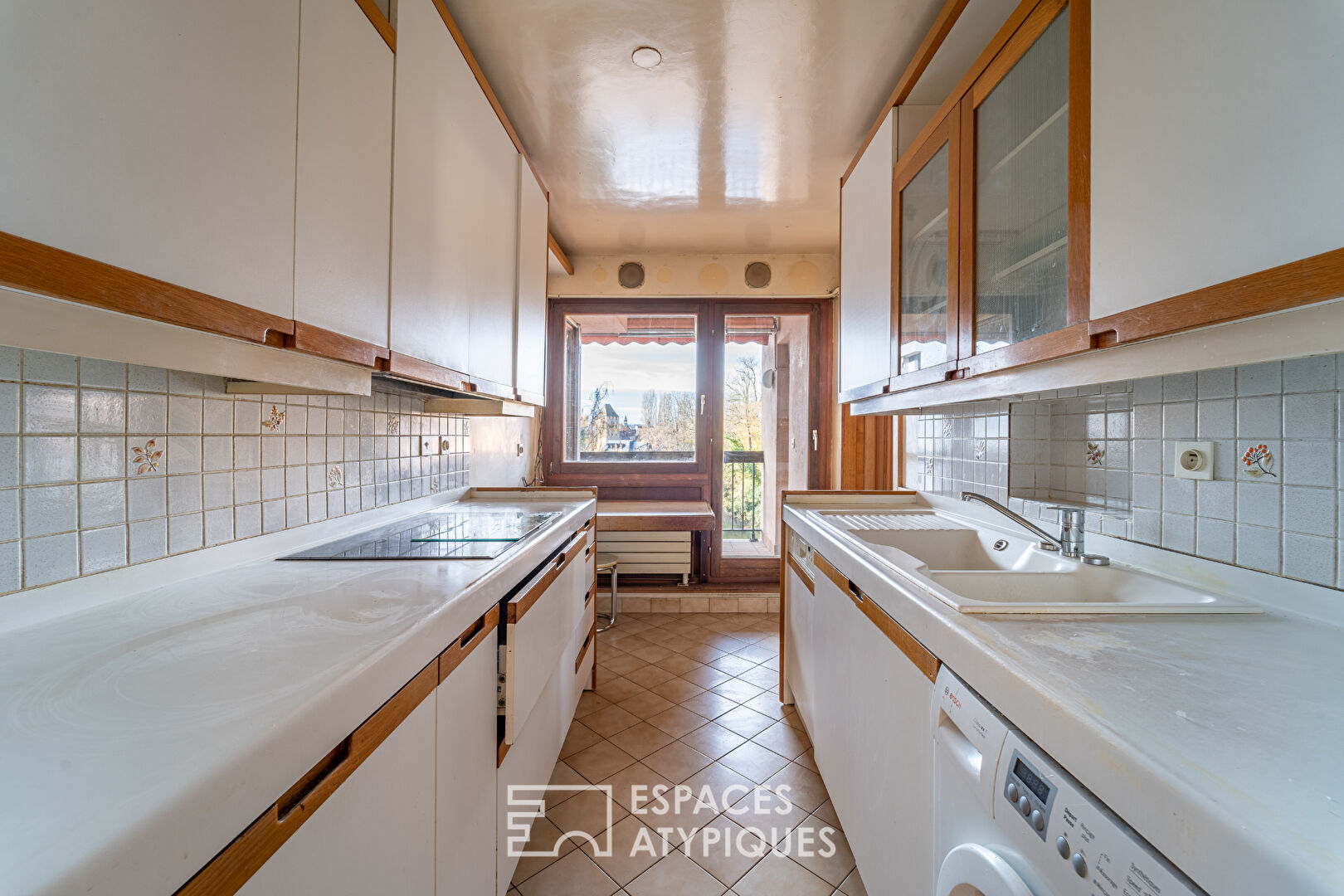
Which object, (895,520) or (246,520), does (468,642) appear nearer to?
(246,520)

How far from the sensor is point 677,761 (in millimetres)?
1917

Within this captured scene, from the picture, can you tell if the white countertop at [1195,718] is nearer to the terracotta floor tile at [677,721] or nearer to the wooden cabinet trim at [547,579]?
the wooden cabinet trim at [547,579]

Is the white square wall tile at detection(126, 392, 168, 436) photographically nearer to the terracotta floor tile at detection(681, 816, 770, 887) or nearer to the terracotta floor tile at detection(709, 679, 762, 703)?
the terracotta floor tile at detection(681, 816, 770, 887)

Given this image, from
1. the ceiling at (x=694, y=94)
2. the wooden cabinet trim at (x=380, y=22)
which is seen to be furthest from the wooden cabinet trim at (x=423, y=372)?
the ceiling at (x=694, y=94)

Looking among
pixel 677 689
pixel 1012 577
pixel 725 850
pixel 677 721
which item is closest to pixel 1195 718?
pixel 1012 577

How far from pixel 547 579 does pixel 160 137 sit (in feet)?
3.77

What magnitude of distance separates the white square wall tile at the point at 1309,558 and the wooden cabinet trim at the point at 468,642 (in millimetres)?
1427

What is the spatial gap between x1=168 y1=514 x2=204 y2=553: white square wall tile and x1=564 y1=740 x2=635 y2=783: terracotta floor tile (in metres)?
1.38

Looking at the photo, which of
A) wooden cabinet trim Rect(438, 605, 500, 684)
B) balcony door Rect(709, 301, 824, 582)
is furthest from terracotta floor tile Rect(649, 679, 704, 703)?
wooden cabinet trim Rect(438, 605, 500, 684)

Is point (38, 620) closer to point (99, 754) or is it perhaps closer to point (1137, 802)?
point (99, 754)

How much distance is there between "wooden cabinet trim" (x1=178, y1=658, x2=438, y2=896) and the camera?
0.46 m

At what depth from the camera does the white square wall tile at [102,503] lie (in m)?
0.86

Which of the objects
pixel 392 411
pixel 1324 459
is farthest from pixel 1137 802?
pixel 392 411

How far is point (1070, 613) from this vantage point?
2.91ft
